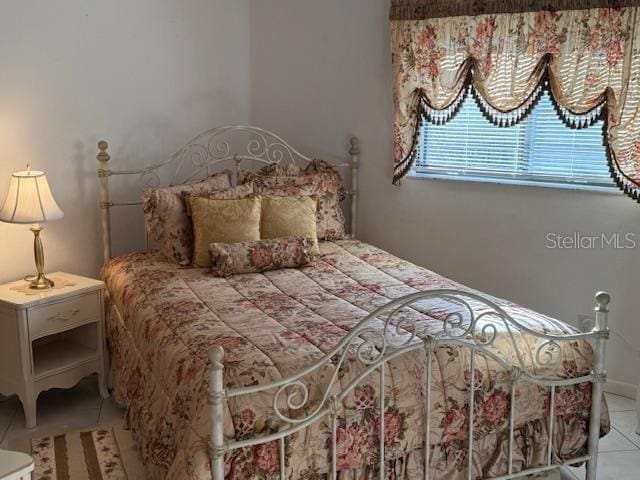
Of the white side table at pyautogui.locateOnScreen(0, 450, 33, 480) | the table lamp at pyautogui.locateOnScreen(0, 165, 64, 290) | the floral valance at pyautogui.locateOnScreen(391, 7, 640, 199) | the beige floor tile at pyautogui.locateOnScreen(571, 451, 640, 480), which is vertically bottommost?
the beige floor tile at pyautogui.locateOnScreen(571, 451, 640, 480)

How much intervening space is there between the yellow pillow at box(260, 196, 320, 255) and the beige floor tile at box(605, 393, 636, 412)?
1.60 meters

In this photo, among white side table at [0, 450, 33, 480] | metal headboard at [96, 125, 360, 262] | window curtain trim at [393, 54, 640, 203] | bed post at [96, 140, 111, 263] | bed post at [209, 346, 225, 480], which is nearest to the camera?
white side table at [0, 450, 33, 480]

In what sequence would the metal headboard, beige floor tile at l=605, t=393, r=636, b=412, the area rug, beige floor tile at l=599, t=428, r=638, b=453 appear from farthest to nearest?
the metal headboard → beige floor tile at l=605, t=393, r=636, b=412 → beige floor tile at l=599, t=428, r=638, b=453 → the area rug

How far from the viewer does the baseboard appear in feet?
11.7

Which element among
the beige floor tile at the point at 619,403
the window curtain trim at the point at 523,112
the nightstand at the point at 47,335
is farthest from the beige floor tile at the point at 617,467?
the nightstand at the point at 47,335

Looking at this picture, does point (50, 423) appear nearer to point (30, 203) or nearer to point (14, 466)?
point (30, 203)

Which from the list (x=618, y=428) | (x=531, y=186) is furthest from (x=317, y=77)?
(x=618, y=428)

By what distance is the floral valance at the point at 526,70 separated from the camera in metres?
3.24

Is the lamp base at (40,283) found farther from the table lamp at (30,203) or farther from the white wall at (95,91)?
the white wall at (95,91)

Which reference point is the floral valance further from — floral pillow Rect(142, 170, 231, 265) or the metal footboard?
floral pillow Rect(142, 170, 231, 265)

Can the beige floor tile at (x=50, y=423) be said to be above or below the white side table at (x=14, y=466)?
below

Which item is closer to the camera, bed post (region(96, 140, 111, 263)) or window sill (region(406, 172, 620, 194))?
window sill (region(406, 172, 620, 194))

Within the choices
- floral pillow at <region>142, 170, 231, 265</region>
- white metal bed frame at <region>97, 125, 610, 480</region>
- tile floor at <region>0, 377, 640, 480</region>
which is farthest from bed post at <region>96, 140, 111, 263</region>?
white metal bed frame at <region>97, 125, 610, 480</region>

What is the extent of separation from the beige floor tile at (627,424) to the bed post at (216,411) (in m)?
1.97
